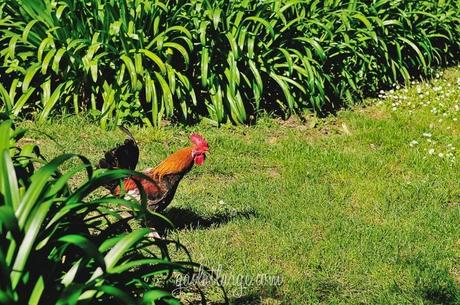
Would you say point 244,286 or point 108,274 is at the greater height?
point 108,274

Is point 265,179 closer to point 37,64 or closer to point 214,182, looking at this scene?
point 214,182

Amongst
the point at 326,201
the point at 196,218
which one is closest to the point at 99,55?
the point at 196,218

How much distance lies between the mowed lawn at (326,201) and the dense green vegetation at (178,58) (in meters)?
0.25

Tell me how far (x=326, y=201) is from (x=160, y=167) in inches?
57.3

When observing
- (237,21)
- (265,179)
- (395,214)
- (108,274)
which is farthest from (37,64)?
(108,274)

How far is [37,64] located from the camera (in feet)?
23.7

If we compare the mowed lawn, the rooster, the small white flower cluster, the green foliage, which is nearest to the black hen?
the rooster

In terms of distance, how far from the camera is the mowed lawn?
483 centimetres

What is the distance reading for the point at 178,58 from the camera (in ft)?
25.0

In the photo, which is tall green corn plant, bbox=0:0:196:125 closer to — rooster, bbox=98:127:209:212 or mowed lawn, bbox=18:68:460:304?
mowed lawn, bbox=18:68:460:304

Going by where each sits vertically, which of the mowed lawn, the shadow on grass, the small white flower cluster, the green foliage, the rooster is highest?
the green foliage

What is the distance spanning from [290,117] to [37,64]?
246 cm

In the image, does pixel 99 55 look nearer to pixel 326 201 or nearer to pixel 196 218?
pixel 196 218

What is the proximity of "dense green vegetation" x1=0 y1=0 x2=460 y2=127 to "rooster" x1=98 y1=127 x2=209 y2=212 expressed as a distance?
2.01 meters
